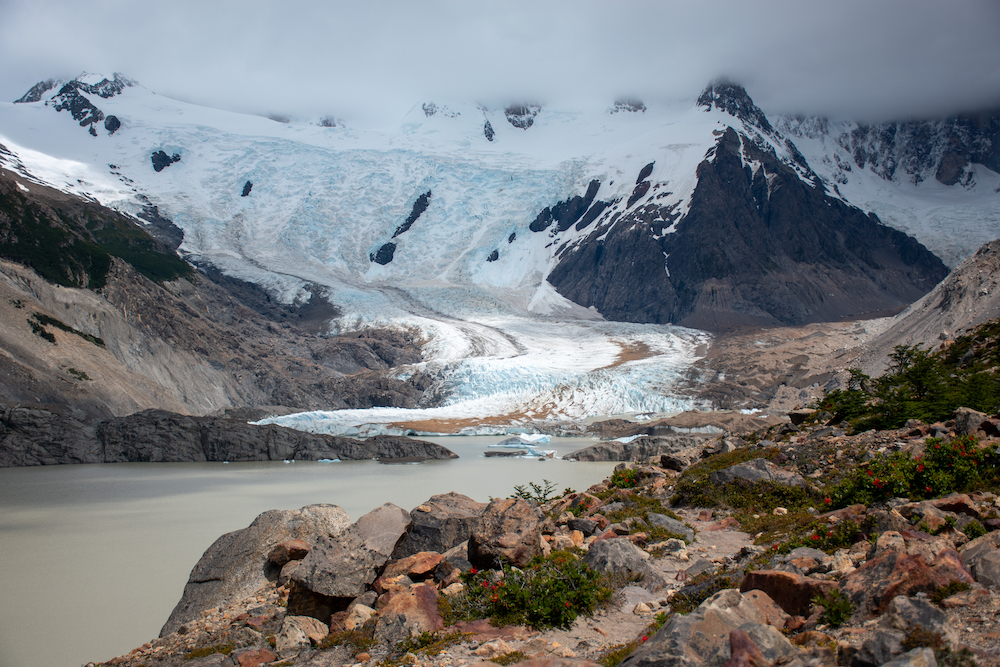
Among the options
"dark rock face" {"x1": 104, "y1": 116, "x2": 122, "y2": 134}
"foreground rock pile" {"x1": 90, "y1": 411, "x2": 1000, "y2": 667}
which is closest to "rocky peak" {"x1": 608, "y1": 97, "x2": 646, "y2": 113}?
"dark rock face" {"x1": 104, "y1": 116, "x2": 122, "y2": 134}

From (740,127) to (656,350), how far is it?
3031 inches

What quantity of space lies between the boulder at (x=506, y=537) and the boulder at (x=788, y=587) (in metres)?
2.54

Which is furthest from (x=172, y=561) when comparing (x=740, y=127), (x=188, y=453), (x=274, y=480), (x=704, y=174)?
(x=740, y=127)

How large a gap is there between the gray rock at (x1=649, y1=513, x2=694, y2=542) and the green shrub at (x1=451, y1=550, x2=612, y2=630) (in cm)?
242

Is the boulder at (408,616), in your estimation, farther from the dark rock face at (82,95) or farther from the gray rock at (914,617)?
the dark rock face at (82,95)

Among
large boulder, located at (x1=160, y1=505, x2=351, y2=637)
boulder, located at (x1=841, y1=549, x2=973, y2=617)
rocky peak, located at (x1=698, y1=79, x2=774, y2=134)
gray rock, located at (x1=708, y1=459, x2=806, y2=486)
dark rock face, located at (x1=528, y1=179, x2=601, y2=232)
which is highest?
rocky peak, located at (x1=698, y1=79, x2=774, y2=134)

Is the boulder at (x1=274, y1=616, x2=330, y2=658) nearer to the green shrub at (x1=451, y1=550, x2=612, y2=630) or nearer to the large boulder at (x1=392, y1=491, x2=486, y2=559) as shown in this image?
the green shrub at (x1=451, y1=550, x2=612, y2=630)

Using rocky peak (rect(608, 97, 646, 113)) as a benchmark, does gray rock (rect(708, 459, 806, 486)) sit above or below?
below

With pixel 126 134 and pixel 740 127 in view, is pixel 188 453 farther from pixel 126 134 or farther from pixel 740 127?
pixel 740 127

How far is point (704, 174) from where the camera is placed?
11394 cm

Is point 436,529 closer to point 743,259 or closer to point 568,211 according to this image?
point 743,259

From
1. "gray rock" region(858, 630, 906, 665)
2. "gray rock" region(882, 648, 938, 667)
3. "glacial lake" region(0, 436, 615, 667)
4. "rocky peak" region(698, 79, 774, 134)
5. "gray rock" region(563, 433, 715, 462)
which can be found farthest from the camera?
"rocky peak" region(698, 79, 774, 134)

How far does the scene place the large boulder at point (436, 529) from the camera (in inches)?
325

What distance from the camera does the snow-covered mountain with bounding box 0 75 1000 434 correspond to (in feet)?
332
